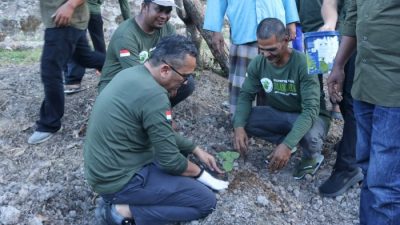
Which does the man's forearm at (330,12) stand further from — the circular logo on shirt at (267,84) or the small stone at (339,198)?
the small stone at (339,198)

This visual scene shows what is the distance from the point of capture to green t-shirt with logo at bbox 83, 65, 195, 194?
2812 millimetres

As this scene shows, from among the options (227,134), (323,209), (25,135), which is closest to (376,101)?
(323,209)

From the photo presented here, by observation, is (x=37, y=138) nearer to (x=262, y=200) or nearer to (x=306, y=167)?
(x=262, y=200)

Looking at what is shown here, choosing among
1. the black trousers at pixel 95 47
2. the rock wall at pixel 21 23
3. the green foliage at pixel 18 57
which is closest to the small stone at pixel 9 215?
the black trousers at pixel 95 47

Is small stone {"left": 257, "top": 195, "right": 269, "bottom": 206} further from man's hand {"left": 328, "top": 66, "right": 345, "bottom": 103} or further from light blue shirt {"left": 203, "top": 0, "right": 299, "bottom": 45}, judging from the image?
light blue shirt {"left": 203, "top": 0, "right": 299, "bottom": 45}

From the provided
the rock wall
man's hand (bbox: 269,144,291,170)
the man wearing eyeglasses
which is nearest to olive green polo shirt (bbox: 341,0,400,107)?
man's hand (bbox: 269,144,291,170)

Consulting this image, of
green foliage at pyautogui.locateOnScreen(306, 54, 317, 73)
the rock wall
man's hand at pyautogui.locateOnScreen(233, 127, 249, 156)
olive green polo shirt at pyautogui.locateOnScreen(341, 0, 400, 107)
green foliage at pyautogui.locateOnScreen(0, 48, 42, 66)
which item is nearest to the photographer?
olive green polo shirt at pyautogui.locateOnScreen(341, 0, 400, 107)

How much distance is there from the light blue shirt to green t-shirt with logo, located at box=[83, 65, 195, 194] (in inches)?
57.5

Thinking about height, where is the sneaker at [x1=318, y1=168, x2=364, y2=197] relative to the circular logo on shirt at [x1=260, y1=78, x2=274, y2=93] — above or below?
below

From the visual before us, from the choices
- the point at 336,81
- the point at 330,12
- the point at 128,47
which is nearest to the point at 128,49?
the point at 128,47

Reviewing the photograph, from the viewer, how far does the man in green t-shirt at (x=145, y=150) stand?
283 cm

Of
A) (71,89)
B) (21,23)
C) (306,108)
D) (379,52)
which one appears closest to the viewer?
(379,52)

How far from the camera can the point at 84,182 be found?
11.7 ft

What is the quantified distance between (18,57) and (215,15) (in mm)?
3767
